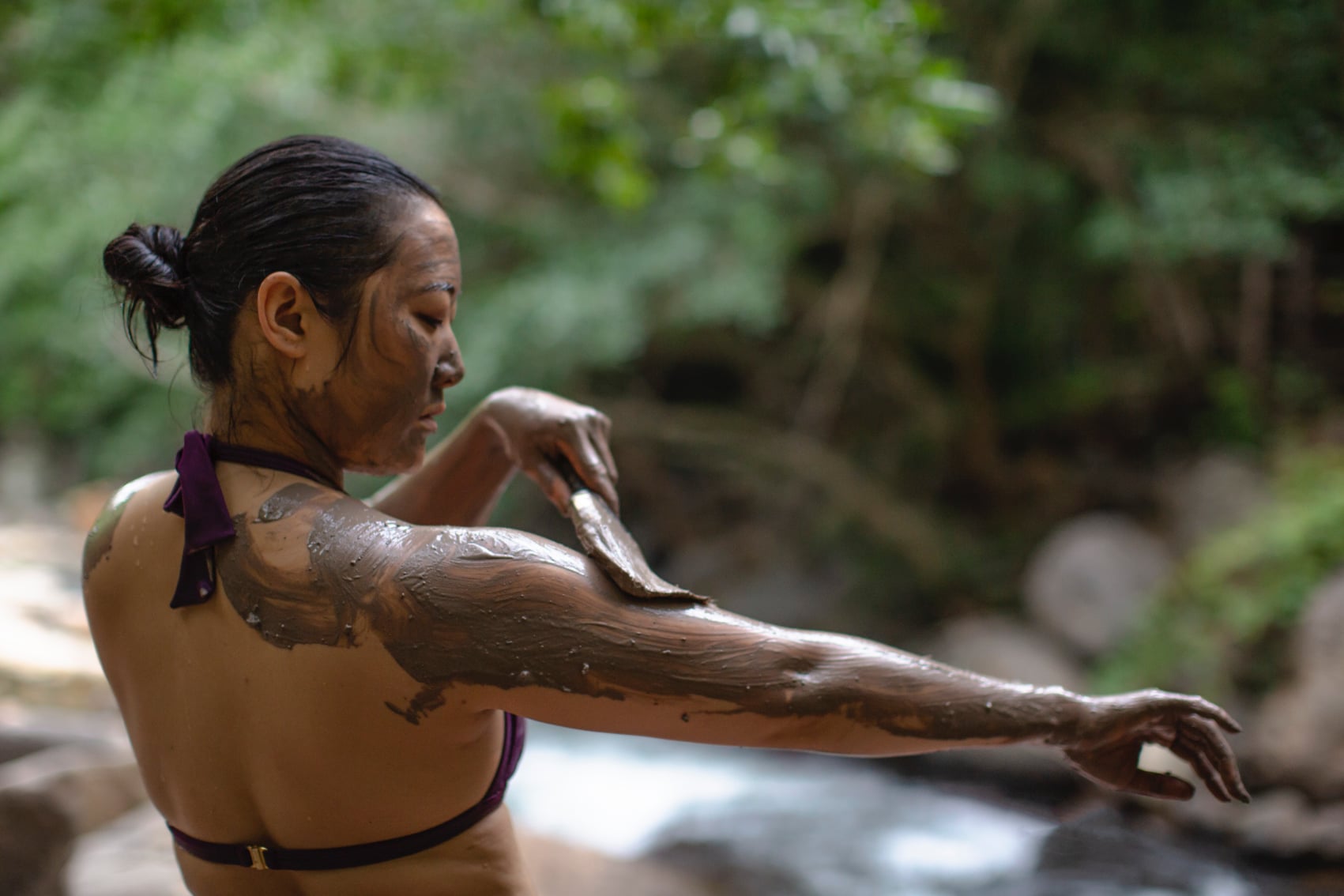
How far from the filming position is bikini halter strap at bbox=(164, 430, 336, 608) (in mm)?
1142

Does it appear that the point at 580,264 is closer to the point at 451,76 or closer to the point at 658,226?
Result: the point at 658,226

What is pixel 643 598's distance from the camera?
40.9 inches

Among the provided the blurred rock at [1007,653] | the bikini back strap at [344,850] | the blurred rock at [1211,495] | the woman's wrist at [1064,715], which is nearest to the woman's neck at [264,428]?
the bikini back strap at [344,850]

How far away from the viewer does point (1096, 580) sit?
5.61 meters

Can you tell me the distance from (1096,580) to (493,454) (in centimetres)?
482

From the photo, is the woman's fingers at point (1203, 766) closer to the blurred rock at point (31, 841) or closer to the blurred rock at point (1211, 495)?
the blurred rock at point (31, 841)

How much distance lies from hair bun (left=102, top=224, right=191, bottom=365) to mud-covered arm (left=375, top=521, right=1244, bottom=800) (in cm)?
48

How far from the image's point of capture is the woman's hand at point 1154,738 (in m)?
1.08

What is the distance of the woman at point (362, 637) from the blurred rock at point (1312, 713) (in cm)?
350

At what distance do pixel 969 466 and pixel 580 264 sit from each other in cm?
322

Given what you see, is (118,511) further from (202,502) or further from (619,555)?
(619,555)

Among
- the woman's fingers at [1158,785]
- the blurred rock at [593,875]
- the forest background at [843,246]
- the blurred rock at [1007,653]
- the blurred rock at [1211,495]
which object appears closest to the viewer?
the woman's fingers at [1158,785]

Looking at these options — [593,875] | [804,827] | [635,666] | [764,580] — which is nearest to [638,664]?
[635,666]

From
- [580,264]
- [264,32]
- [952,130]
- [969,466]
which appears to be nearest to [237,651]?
[952,130]
